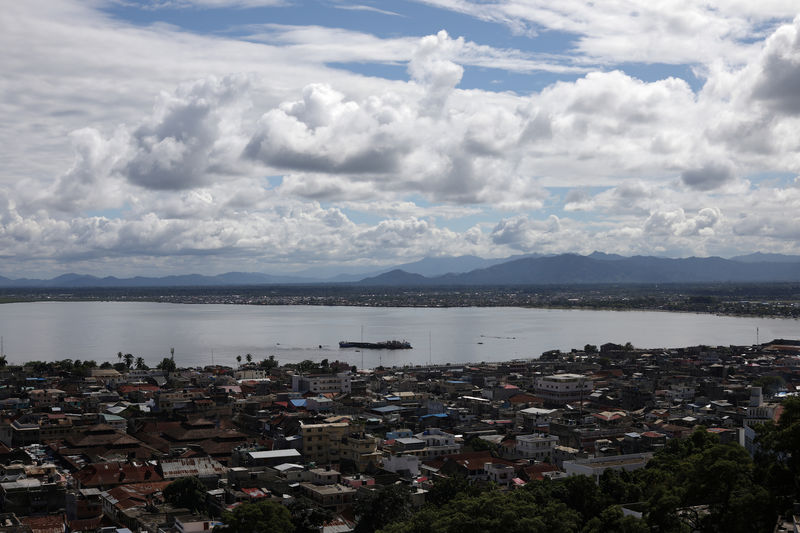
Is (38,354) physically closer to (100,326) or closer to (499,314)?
(100,326)

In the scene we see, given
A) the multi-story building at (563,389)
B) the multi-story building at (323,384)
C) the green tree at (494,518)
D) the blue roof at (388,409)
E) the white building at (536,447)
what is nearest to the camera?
the green tree at (494,518)

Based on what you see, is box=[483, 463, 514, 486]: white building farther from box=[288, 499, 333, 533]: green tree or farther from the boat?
the boat

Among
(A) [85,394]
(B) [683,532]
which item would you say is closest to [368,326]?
(A) [85,394]

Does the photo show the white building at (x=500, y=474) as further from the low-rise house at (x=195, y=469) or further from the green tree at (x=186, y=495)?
the green tree at (x=186, y=495)

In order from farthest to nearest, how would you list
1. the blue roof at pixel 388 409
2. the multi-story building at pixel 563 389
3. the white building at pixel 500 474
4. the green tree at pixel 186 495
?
the multi-story building at pixel 563 389 < the blue roof at pixel 388 409 < the white building at pixel 500 474 < the green tree at pixel 186 495

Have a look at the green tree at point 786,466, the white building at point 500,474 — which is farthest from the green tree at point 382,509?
the green tree at point 786,466

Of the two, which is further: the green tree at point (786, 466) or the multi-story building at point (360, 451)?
the multi-story building at point (360, 451)

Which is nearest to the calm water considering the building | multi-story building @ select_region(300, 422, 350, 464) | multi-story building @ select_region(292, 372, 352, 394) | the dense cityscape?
multi-story building @ select_region(292, 372, 352, 394)
